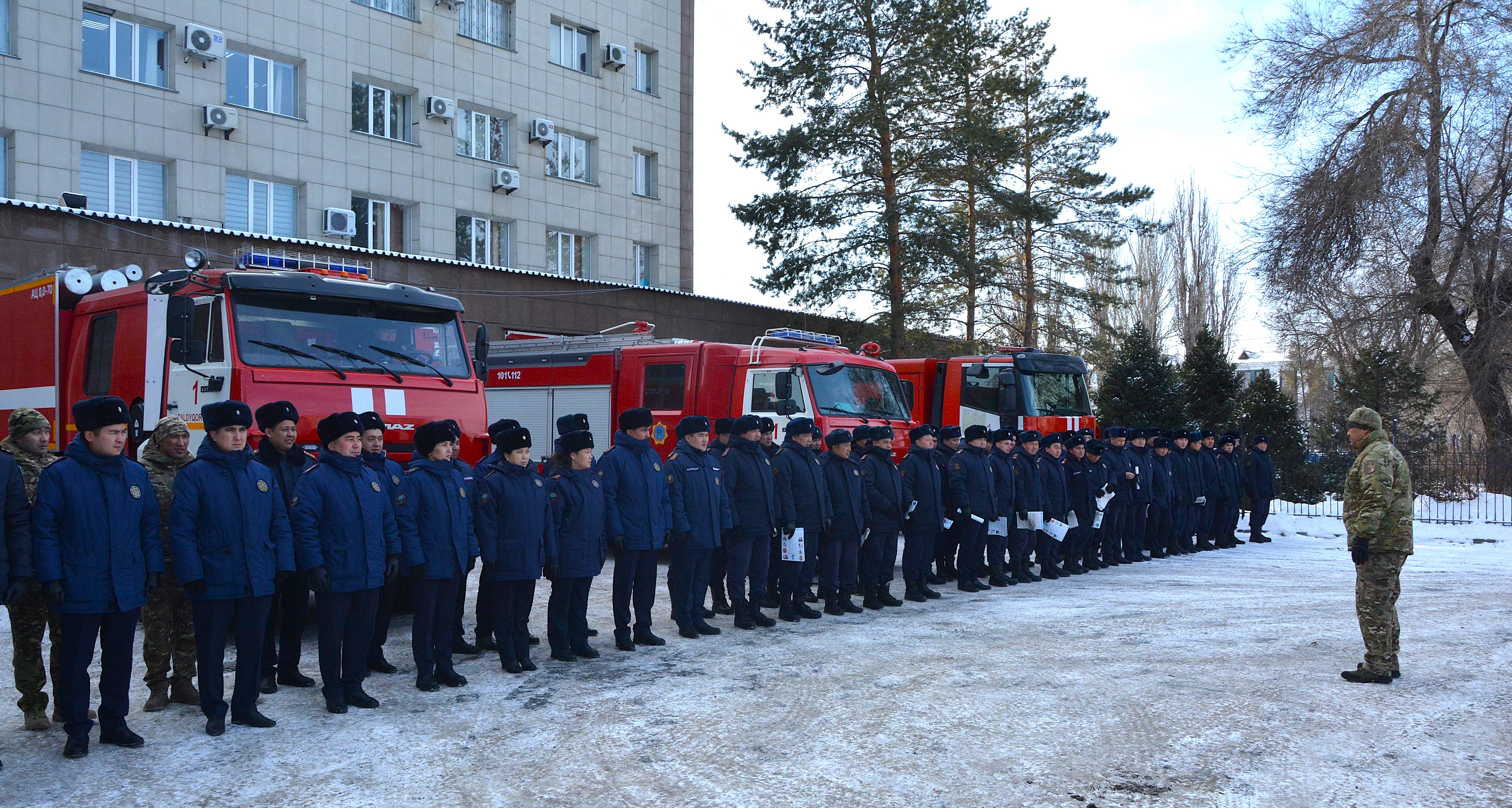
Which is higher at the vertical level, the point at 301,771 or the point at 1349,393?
the point at 1349,393

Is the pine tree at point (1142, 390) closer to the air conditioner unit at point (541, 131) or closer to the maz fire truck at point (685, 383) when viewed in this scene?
the maz fire truck at point (685, 383)

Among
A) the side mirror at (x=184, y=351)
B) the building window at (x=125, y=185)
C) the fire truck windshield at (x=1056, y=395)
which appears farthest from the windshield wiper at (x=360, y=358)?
the building window at (x=125, y=185)

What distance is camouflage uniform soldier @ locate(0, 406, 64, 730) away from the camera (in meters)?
6.06

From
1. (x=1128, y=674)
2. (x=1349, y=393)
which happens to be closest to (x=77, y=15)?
(x=1128, y=674)

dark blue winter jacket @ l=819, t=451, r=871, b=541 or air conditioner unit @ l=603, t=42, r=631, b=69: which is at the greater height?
air conditioner unit @ l=603, t=42, r=631, b=69

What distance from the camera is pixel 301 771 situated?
549 cm

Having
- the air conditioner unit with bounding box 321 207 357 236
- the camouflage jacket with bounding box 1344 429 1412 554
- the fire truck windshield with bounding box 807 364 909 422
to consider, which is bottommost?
the camouflage jacket with bounding box 1344 429 1412 554

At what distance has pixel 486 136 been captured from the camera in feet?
86.9

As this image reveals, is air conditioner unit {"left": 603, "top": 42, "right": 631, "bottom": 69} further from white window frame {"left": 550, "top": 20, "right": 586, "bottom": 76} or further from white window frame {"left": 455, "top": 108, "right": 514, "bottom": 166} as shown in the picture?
white window frame {"left": 455, "top": 108, "right": 514, "bottom": 166}

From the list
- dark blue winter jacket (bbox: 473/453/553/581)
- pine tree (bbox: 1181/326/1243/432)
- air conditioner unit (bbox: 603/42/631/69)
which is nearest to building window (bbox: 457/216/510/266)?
air conditioner unit (bbox: 603/42/631/69)

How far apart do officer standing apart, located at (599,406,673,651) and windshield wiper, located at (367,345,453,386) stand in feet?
6.26

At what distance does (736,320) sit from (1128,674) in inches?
850

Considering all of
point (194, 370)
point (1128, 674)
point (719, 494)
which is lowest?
point (1128, 674)

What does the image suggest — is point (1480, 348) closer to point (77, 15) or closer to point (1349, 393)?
point (1349, 393)
